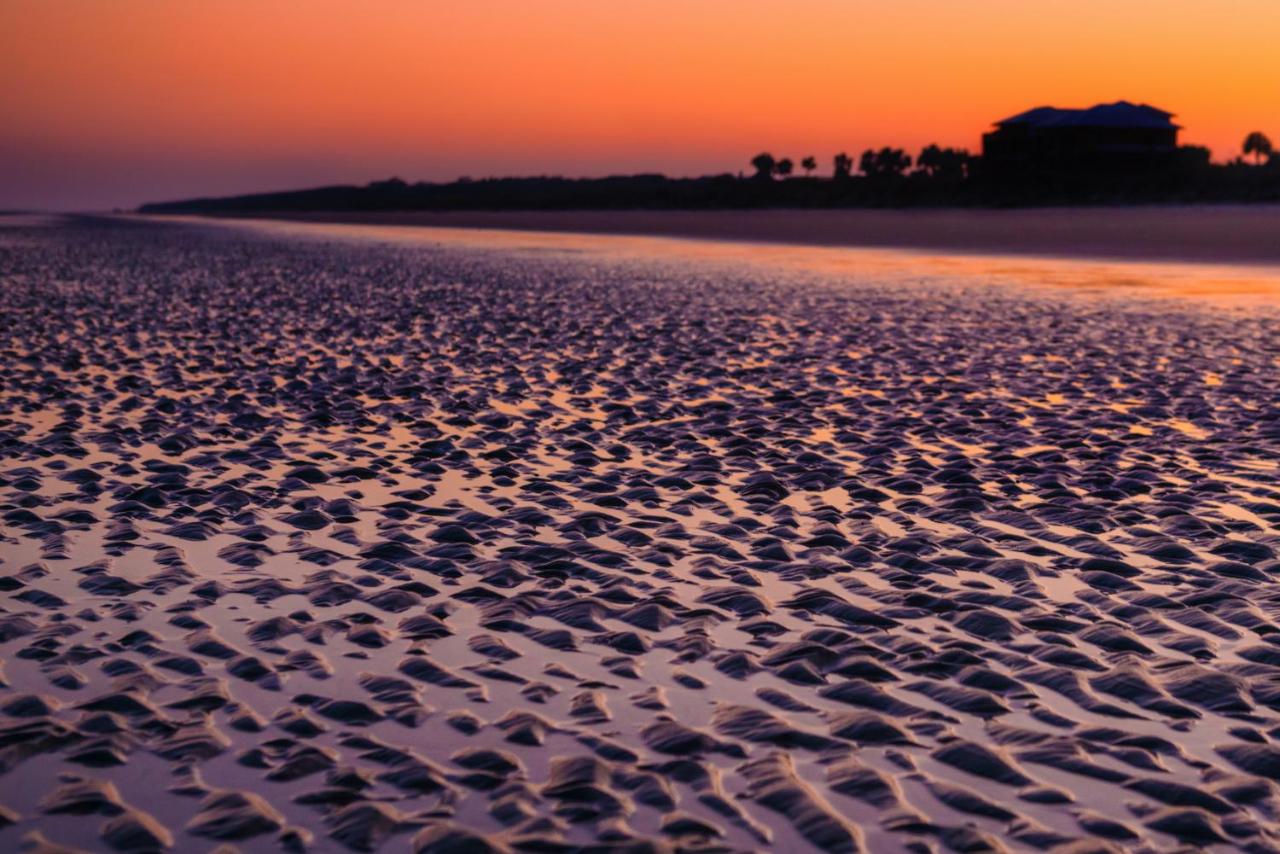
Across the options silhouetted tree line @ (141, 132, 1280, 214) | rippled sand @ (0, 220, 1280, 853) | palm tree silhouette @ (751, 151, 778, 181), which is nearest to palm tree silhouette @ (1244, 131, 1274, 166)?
silhouetted tree line @ (141, 132, 1280, 214)

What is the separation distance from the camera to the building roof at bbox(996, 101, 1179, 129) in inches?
4534

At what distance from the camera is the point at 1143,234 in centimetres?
6519

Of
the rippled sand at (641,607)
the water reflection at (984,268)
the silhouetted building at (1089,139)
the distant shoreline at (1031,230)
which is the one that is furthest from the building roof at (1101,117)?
the rippled sand at (641,607)

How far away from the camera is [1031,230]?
73.6 m

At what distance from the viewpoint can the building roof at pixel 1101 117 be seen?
378 feet

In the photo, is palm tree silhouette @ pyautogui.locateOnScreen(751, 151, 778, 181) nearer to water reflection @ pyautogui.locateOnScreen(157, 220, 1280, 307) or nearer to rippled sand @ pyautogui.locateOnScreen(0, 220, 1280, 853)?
water reflection @ pyautogui.locateOnScreen(157, 220, 1280, 307)

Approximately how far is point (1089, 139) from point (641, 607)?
11815 cm

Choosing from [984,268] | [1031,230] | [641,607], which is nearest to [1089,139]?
[1031,230]

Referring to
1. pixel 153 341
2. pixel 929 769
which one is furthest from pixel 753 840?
pixel 153 341

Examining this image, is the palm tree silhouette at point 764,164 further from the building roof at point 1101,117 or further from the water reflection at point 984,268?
the water reflection at point 984,268

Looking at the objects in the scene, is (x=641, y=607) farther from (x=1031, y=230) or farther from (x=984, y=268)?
(x=1031, y=230)

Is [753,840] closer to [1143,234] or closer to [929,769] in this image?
[929,769]

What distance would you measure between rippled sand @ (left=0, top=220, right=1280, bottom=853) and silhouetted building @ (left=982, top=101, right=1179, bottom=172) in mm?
102733

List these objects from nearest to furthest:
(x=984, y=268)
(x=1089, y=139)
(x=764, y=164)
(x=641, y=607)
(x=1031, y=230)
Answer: (x=641, y=607), (x=984, y=268), (x=1031, y=230), (x=1089, y=139), (x=764, y=164)
